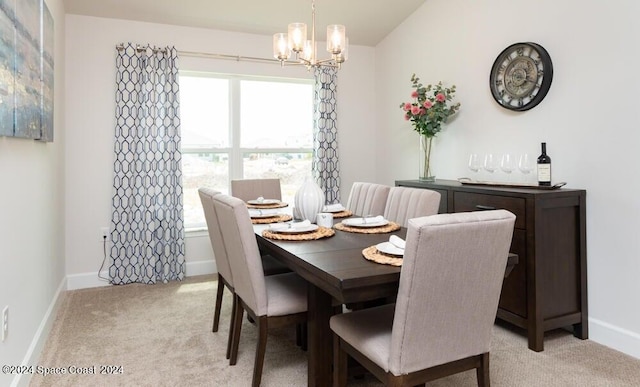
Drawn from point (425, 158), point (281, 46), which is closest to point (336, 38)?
point (281, 46)

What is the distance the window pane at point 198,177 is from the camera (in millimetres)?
4180

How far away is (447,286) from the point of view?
1409mm

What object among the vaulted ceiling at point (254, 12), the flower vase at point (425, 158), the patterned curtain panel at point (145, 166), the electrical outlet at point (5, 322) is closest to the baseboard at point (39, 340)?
the electrical outlet at point (5, 322)

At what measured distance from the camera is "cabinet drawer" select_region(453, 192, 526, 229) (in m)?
2.55

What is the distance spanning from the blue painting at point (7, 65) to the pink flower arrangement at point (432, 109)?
286 centimetres

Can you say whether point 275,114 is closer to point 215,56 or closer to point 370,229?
point 215,56

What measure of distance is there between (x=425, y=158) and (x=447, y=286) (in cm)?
252

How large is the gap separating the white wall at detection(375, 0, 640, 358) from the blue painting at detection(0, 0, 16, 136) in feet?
9.93

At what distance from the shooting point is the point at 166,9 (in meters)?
3.69

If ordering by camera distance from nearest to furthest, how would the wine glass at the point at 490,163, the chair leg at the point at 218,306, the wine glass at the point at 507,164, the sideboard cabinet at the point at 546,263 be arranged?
1. the sideboard cabinet at the point at 546,263
2. the chair leg at the point at 218,306
3. the wine glass at the point at 507,164
4. the wine glass at the point at 490,163

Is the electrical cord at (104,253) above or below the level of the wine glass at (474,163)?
below

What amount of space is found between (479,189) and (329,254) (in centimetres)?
152

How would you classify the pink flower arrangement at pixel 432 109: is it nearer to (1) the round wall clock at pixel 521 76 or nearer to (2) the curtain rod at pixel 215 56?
(1) the round wall clock at pixel 521 76

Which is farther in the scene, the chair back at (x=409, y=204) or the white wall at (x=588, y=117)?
the chair back at (x=409, y=204)
